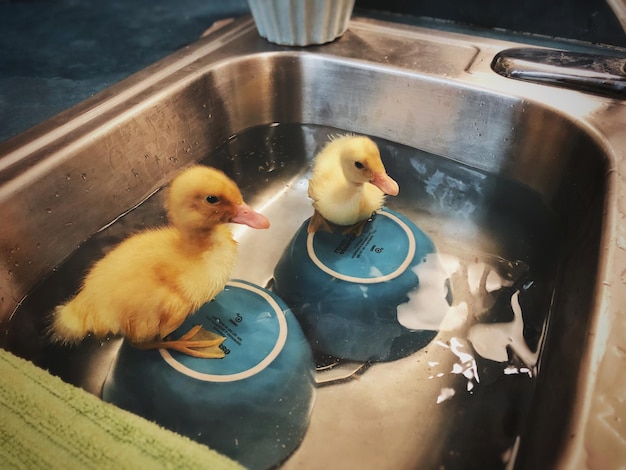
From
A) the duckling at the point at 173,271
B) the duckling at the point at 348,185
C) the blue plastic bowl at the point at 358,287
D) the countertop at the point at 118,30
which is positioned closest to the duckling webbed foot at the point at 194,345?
the duckling at the point at 173,271

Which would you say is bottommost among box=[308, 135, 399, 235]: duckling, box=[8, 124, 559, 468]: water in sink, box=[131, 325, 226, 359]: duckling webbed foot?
box=[8, 124, 559, 468]: water in sink

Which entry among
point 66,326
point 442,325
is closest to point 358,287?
point 442,325

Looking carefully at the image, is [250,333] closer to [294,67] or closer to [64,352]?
[64,352]

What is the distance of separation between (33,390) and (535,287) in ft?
2.37

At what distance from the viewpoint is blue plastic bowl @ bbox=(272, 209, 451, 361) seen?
76cm

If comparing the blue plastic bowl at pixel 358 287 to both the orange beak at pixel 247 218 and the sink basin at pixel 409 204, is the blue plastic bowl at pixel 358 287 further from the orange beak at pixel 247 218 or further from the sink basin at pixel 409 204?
the orange beak at pixel 247 218

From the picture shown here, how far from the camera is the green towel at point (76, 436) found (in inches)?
17.3

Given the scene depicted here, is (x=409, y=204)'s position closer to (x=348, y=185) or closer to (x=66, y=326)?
(x=348, y=185)

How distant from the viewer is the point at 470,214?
97cm

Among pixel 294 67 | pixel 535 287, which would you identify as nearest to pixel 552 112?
pixel 535 287

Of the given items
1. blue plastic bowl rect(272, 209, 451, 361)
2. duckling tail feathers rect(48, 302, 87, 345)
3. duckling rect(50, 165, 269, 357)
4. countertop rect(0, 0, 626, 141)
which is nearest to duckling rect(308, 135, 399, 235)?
blue plastic bowl rect(272, 209, 451, 361)

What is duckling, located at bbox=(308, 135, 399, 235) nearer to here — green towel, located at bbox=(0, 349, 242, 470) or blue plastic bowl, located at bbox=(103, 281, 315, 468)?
blue plastic bowl, located at bbox=(103, 281, 315, 468)

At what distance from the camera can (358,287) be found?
2.60 feet

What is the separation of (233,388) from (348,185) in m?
0.36
